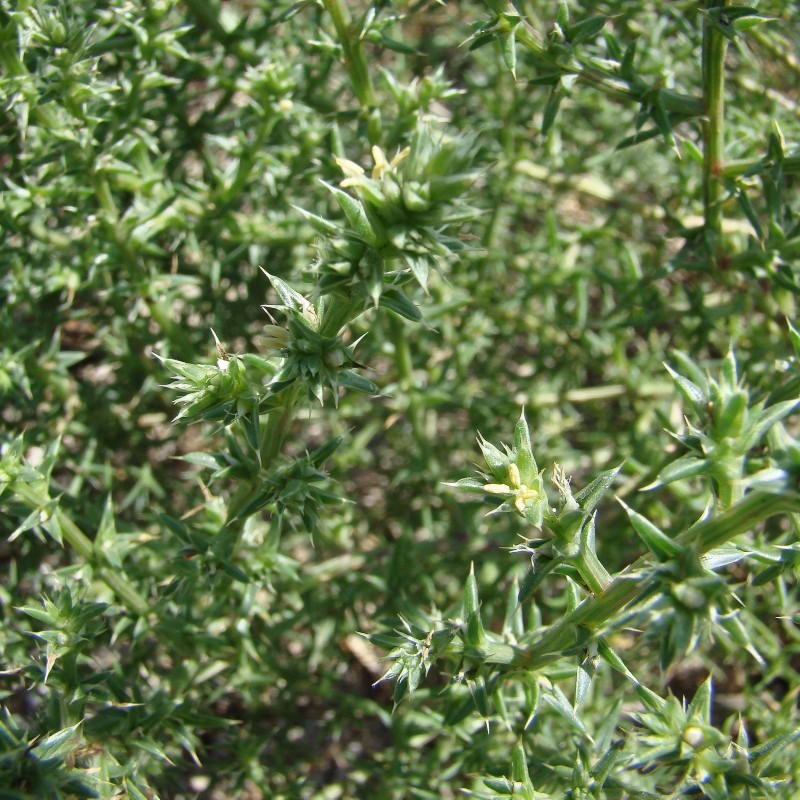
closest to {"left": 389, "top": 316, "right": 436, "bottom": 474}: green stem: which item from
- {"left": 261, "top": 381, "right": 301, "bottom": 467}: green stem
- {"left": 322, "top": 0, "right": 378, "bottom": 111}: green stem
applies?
{"left": 322, "top": 0, "right": 378, "bottom": 111}: green stem

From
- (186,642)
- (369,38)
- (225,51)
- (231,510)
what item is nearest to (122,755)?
(186,642)

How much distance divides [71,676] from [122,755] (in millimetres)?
275

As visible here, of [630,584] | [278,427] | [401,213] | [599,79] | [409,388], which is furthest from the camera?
[409,388]

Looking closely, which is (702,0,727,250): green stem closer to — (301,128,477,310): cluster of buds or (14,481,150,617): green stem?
(301,128,477,310): cluster of buds

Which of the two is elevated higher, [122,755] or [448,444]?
[122,755]

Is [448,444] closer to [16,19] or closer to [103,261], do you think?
[103,261]

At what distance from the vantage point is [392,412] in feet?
10.8

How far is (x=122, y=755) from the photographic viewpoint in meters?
2.02

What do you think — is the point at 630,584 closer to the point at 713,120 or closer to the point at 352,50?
the point at 713,120

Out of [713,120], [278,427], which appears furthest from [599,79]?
[278,427]

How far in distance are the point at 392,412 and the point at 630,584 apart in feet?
6.42

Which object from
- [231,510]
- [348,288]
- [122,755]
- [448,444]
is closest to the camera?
[348,288]

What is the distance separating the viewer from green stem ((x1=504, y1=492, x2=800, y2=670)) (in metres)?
1.23

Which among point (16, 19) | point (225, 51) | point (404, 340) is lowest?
point (404, 340)
